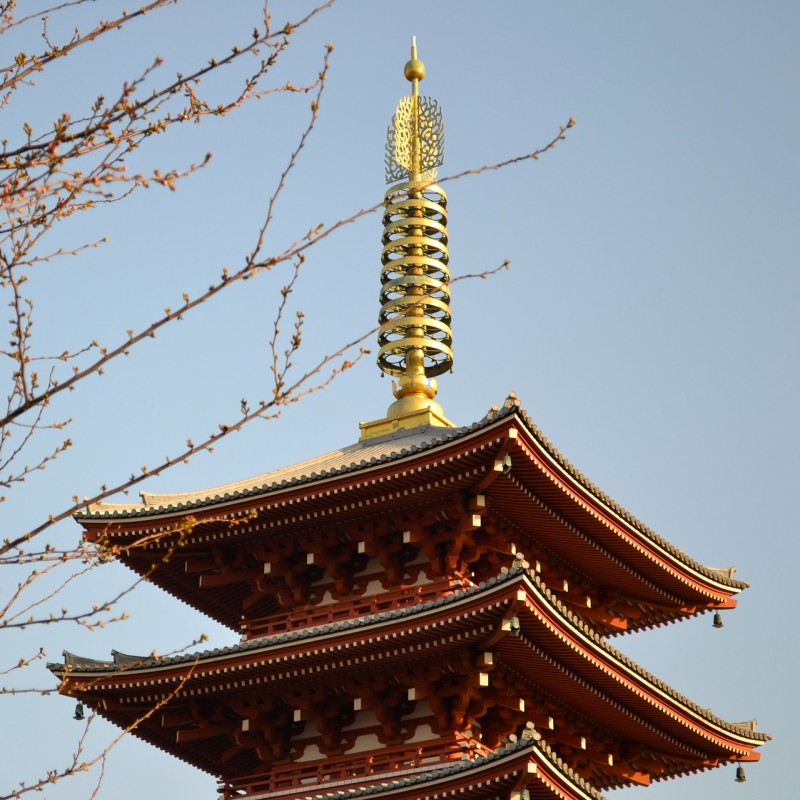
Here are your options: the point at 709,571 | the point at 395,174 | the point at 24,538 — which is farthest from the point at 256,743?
the point at 24,538

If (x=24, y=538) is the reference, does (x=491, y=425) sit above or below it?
above

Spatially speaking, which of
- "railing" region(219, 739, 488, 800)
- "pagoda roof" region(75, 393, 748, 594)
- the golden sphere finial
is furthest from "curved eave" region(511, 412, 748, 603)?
Answer: the golden sphere finial

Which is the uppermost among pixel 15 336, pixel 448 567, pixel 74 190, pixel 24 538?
pixel 448 567

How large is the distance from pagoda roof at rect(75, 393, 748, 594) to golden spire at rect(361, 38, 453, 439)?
857 millimetres

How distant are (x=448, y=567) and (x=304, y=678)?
2.89m

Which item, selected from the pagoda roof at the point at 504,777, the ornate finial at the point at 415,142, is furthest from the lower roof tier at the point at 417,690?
the ornate finial at the point at 415,142

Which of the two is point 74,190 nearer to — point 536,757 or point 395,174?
point 536,757

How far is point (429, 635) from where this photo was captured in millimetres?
23141

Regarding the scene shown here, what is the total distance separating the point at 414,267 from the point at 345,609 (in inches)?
303

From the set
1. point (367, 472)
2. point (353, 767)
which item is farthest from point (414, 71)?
point (353, 767)

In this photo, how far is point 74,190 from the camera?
8023 millimetres

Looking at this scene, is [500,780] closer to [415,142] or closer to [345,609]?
[345,609]

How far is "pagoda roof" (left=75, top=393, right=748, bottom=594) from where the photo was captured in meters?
23.6

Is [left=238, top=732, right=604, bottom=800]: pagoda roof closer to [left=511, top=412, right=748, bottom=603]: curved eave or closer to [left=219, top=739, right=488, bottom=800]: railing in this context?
[left=219, top=739, right=488, bottom=800]: railing
